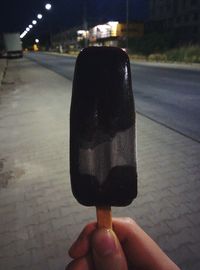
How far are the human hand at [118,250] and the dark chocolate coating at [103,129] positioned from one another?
202 mm

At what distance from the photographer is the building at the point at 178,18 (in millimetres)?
55938

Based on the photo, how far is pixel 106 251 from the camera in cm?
163

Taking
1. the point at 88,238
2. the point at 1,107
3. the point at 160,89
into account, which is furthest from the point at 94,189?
the point at 160,89

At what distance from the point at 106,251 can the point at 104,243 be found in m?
0.04

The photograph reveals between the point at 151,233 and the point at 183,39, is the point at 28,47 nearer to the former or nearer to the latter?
the point at 183,39

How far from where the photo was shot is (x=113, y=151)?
5.23ft

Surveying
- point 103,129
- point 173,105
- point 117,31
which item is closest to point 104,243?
point 103,129

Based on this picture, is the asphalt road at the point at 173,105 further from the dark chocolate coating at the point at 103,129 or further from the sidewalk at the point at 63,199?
the dark chocolate coating at the point at 103,129

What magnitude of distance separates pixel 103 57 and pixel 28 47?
162090 millimetres

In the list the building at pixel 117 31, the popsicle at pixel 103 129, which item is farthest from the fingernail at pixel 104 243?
the building at pixel 117 31

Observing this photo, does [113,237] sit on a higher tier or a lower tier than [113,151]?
lower

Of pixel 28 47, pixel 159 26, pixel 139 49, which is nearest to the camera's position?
pixel 139 49

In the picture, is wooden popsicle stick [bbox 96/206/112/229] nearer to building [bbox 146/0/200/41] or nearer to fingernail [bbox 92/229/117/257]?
fingernail [bbox 92/229/117/257]

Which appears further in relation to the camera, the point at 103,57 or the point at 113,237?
the point at 113,237
